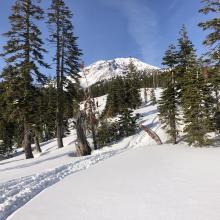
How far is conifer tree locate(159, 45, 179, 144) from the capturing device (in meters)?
24.2

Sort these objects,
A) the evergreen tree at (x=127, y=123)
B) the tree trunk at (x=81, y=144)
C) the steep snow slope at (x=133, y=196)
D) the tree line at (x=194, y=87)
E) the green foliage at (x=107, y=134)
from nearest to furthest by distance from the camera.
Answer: the steep snow slope at (x=133, y=196) → the tree line at (x=194, y=87) → the tree trunk at (x=81, y=144) → the green foliage at (x=107, y=134) → the evergreen tree at (x=127, y=123)

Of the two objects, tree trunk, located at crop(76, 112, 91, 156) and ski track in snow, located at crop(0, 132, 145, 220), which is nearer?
ski track in snow, located at crop(0, 132, 145, 220)

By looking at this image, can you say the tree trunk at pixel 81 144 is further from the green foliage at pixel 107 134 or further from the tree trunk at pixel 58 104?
the green foliage at pixel 107 134

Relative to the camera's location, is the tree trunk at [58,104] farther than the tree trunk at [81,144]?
Yes

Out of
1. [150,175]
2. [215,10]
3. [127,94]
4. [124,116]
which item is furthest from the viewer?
[127,94]

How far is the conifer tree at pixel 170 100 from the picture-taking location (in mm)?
24156

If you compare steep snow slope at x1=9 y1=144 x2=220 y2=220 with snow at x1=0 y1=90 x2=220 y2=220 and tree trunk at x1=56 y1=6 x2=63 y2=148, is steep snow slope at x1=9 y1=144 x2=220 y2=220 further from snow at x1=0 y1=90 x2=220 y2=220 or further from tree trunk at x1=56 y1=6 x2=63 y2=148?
tree trunk at x1=56 y1=6 x2=63 y2=148

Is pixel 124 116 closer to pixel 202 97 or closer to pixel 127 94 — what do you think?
pixel 202 97

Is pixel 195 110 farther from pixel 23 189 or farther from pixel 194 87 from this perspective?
pixel 23 189

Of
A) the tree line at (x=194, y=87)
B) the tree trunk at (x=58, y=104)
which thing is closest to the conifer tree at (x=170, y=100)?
the tree line at (x=194, y=87)

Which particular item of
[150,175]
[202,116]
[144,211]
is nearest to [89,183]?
[150,175]

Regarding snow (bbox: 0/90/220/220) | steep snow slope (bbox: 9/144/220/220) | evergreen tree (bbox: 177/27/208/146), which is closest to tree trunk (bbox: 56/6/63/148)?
evergreen tree (bbox: 177/27/208/146)

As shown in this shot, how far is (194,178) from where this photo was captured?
10273 millimetres

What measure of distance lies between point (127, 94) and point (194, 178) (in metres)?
45.6
